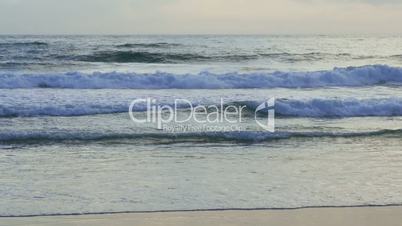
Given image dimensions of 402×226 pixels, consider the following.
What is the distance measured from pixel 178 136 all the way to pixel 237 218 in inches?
190

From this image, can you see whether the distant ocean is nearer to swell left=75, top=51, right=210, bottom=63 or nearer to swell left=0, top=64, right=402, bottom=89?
swell left=0, top=64, right=402, bottom=89

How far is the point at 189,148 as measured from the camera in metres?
8.82

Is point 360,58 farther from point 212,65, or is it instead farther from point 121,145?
point 121,145

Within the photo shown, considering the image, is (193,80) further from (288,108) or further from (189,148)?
(189,148)

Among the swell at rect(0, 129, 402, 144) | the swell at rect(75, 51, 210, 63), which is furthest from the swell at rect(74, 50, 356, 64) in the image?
the swell at rect(0, 129, 402, 144)

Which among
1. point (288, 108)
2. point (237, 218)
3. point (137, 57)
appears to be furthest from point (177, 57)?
point (237, 218)

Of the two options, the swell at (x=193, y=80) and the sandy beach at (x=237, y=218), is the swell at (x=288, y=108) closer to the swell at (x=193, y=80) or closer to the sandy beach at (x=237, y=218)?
the swell at (x=193, y=80)

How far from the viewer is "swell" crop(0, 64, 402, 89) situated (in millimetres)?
17906

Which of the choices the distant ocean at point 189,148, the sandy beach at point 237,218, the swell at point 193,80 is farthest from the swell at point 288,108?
the sandy beach at point 237,218

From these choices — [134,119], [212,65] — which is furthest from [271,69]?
[134,119]

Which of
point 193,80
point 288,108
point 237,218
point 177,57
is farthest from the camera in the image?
point 177,57

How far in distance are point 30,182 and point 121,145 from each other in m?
2.52

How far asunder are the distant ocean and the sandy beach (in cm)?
21

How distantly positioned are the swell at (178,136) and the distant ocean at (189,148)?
2 centimetres
